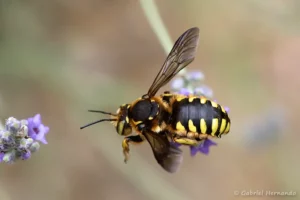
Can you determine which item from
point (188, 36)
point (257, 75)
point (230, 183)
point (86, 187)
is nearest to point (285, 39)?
point (257, 75)

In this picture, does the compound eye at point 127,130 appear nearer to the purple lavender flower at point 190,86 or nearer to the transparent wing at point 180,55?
the transparent wing at point 180,55

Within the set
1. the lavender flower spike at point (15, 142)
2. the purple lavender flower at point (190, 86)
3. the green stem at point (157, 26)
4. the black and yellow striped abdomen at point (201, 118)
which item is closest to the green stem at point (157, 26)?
the green stem at point (157, 26)

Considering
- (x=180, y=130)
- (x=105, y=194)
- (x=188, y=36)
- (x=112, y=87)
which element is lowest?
(x=105, y=194)

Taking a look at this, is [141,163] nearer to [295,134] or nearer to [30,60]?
[30,60]

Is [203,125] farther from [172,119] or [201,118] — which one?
[172,119]

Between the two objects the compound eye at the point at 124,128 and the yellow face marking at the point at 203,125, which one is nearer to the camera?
the yellow face marking at the point at 203,125

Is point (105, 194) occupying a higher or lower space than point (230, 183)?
higher
